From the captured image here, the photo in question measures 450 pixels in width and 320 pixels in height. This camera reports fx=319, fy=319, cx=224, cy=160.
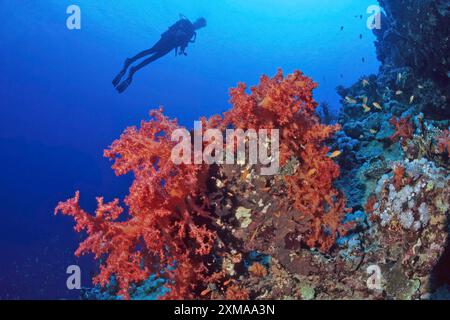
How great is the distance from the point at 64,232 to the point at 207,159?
117 feet

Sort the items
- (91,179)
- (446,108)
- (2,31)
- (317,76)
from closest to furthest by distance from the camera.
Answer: (446,108), (2,31), (91,179), (317,76)

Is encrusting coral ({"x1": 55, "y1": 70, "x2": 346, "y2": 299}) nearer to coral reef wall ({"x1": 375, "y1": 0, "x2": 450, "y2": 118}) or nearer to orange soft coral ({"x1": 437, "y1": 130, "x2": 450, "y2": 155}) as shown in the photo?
orange soft coral ({"x1": 437, "y1": 130, "x2": 450, "y2": 155})

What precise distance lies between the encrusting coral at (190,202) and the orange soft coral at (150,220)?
0.04ft

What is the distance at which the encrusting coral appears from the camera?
379 centimetres

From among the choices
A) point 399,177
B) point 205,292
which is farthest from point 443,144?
point 205,292

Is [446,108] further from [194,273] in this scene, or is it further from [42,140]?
[42,140]

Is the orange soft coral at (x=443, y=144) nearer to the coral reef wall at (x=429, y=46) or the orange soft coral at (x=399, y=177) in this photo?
the orange soft coral at (x=399, y=177)

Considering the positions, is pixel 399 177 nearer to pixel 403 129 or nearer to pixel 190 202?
pixel 403 129

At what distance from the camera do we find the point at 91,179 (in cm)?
6412

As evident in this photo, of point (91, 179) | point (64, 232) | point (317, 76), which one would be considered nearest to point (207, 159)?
point (64, 232)

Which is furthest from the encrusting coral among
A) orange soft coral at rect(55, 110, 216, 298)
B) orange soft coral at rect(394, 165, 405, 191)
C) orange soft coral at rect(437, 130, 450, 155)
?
orange soft coral at rect(437, 130, 450, 155)

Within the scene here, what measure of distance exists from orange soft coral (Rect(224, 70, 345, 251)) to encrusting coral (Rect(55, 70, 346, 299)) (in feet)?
0.04

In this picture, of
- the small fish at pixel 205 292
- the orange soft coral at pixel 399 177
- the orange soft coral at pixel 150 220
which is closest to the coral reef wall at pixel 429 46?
the orange soft coral at pixel 399 177
